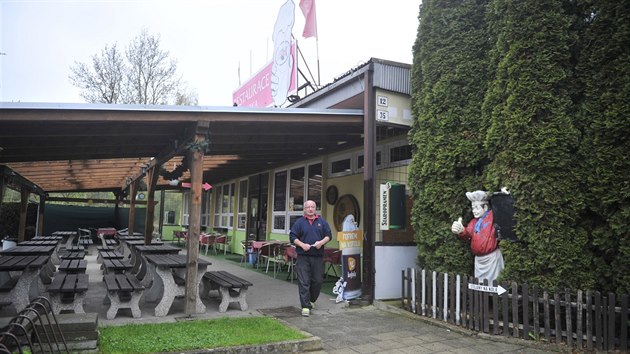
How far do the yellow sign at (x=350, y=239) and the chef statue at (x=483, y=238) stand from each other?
5.95 feet

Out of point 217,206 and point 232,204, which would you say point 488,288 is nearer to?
point 232,204

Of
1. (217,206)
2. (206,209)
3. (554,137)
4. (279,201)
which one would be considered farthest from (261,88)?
(206,209)

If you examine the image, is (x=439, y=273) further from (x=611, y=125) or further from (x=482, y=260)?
(x=611, y=125)

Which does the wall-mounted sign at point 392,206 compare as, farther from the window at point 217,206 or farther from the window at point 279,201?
the window at point 217,206

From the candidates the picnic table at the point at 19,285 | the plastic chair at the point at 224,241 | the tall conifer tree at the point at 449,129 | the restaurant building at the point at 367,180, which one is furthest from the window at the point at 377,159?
the plastic chair at the point at 224,241

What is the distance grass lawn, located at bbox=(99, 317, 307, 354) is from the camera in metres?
4.31

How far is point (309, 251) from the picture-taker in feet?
20.3

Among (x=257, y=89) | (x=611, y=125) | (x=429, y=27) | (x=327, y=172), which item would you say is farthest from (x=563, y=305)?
(x=257, y=89)

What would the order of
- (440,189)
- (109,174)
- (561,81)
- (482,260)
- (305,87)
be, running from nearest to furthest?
(561,81) < (482,260) < (440,189) < (305,87) < (109,174)

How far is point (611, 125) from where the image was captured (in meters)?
4.66

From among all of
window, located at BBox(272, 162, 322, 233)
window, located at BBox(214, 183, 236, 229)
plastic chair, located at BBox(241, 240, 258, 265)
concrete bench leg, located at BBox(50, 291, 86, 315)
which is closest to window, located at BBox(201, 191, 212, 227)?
window, located at BBox(214, 183, 236, 229)

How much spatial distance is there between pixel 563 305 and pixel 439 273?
154 cm

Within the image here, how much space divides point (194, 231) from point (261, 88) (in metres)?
6.92

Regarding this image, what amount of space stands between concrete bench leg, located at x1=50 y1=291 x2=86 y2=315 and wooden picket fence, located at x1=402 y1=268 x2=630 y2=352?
448 cm
